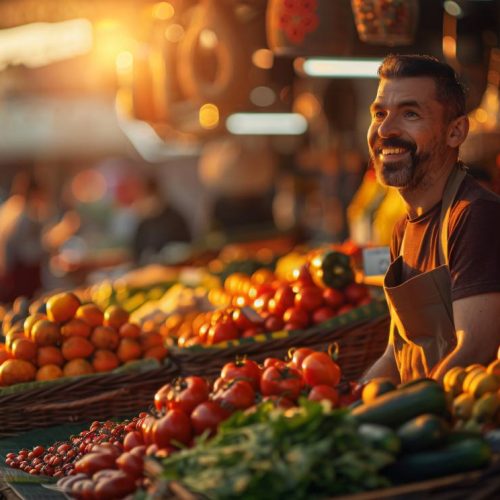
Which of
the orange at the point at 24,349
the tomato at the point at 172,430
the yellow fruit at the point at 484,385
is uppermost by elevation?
the yellow fruit at the point at 484,385

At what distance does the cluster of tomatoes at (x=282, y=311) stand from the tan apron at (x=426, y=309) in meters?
1.19

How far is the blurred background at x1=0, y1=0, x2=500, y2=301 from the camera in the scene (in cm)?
539

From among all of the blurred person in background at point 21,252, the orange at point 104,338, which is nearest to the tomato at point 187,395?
the orange at point 104,338

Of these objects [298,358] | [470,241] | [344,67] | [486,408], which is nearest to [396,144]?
[470,241]

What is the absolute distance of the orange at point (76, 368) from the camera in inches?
171

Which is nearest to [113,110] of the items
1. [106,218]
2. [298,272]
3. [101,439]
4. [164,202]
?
[106,218]

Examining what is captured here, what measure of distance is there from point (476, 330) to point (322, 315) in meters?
1.66

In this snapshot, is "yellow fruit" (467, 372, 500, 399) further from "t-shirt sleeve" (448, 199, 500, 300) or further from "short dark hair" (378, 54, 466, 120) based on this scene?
"short dark hair" (378, 54, 466, 120)

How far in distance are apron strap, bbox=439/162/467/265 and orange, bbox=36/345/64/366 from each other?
6.54 feet

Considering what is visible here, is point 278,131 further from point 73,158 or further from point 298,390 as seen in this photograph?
point 73,158

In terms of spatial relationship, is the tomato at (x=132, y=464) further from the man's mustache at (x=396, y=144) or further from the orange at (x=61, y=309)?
the orange at (x=61, y=309)

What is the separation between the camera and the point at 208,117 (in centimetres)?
636

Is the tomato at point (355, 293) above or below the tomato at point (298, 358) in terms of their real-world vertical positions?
below

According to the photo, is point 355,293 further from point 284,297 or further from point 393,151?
point 393,151
